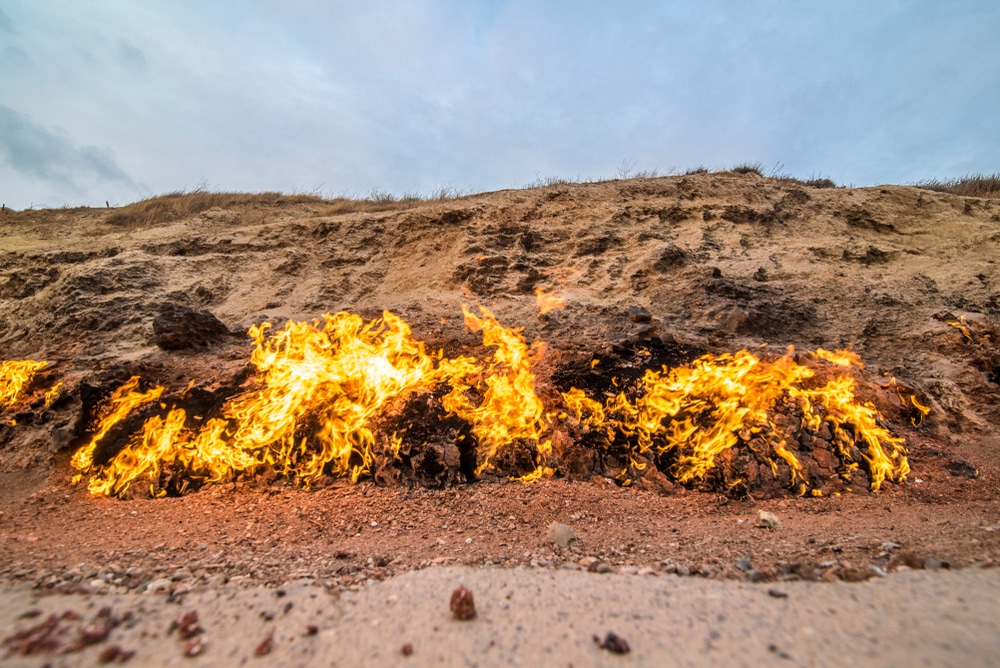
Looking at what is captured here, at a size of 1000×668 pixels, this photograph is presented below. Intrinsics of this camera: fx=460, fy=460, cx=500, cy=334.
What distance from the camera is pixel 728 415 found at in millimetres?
5578

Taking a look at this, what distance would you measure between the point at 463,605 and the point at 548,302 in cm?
561

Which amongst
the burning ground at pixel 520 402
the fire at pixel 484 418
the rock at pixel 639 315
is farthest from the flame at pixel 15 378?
the rock at pixel 639 315

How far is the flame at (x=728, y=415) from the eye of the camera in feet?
17.6

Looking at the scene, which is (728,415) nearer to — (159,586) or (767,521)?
(767,521)

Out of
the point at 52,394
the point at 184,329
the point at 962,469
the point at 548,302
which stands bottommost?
the point at 962,469

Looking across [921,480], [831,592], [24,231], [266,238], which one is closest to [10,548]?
[831,592]

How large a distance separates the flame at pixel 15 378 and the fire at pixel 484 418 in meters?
1.92

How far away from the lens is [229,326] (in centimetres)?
818

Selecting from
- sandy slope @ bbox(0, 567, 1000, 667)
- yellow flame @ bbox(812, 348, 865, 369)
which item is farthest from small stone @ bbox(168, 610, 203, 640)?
yellow flame @ bbox(812, 348, 865, 369)

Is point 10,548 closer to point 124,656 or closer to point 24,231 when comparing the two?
point 124,656

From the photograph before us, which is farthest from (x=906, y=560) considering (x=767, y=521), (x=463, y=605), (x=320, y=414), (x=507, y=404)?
(x=320, y=414)

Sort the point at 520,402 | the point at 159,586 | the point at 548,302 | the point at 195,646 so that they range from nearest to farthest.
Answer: the point at 195,646
the point at 159,586
the point at 520,402
the point at 548,302

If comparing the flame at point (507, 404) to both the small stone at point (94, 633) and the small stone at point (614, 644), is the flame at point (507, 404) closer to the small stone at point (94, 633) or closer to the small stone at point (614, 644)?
the small stone at point (614, 644)

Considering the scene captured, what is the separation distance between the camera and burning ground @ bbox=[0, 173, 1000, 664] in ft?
13.6
